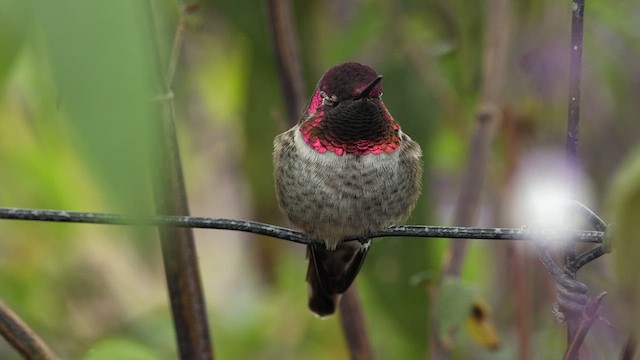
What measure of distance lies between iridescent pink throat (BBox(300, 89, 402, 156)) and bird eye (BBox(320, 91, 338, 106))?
0.01 meters

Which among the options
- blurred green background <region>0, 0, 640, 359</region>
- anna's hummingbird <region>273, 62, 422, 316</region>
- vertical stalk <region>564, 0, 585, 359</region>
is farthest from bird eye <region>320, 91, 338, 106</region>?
vertical stalk <region>564, 0, 585, 359</region>

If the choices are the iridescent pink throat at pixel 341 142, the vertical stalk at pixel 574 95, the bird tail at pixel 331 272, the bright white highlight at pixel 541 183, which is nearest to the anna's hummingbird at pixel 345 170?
the iridescent pink throat at pixel 341 142

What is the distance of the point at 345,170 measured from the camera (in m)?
1.53

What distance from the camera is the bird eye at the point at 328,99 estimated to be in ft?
4.86

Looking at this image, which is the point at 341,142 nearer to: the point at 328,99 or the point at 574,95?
the point at 328,99

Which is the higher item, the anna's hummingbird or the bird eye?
the bird eye

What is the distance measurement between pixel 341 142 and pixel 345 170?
48 millimetres

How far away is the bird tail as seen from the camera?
5.48 feet

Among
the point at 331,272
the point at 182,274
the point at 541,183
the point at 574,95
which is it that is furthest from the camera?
the point at 541,183

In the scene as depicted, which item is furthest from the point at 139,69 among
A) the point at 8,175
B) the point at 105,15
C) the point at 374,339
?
the point at 374,339

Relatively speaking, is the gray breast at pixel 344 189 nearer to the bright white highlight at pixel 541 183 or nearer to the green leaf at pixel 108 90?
the bright white highlight at pixel 541 183

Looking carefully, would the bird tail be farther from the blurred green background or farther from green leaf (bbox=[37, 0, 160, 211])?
green leaf (bbox=[37, 0, 160, 211])

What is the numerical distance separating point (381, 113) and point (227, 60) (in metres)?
1.10

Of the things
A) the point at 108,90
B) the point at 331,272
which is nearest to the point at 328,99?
the point at 331,272
